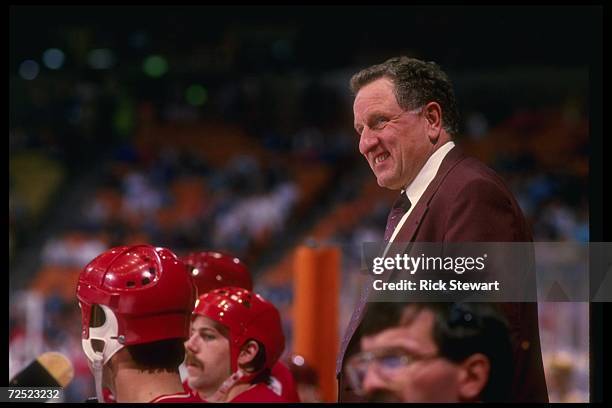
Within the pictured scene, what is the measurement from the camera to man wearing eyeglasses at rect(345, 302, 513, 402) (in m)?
1.75

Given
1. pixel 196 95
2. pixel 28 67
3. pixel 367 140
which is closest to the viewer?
pixel 367 140

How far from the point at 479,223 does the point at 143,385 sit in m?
0.84

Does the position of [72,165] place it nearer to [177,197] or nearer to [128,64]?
[177,197]

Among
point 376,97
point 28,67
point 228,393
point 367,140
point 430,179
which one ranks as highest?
point 28,67

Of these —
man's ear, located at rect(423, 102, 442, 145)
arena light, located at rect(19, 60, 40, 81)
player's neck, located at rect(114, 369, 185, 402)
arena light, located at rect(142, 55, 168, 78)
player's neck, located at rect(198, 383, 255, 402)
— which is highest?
arena light, located at rect(142, 55, 168, 78)

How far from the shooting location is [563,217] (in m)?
5.58

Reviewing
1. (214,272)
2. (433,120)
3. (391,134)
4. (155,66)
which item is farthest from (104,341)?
(155,66)

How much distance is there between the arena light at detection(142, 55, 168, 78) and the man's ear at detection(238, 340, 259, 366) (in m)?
3.16

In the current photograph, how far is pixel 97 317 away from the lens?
2.24 metres

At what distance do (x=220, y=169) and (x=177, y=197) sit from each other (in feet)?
1.42

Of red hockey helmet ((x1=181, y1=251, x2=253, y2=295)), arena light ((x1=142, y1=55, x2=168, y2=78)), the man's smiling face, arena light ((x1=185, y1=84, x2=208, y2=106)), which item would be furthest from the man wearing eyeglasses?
arena light ((x1=185, y1=84, x2=208, y2=106))

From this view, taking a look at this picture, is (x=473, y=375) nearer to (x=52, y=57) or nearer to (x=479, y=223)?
(x=479, y=223)

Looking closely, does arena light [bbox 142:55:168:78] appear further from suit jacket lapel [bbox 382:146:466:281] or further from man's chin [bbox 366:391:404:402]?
man's chin [bbox 366:391:404:402]

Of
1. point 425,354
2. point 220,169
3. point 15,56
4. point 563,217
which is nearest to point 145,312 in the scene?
point 425,354
